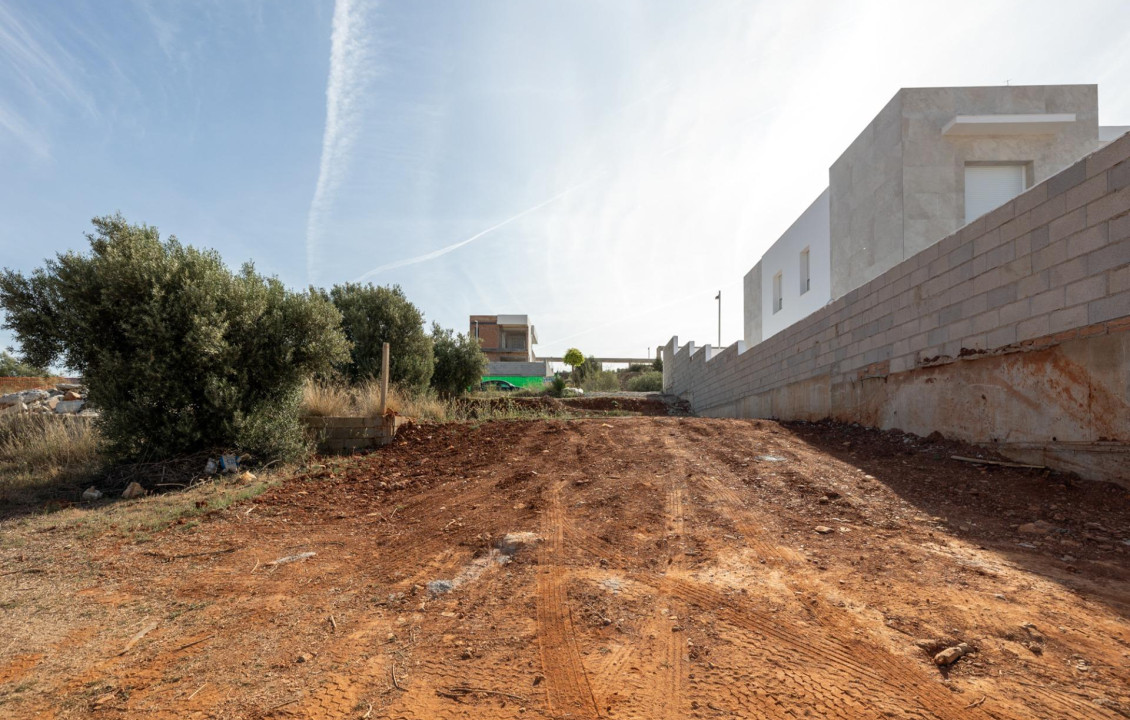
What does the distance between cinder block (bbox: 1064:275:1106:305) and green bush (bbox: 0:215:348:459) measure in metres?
7.75

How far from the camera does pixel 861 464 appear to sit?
17.8 feet

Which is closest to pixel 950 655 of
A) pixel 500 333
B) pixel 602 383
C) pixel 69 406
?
pixel 69 406

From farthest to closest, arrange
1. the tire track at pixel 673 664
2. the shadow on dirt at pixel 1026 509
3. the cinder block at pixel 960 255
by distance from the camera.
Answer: the cinder block at pixel 960 255, the shadow on dirt at pixel 1026 509, the tire track at pixel 673 664

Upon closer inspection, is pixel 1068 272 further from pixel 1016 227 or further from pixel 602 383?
pixel 602 383

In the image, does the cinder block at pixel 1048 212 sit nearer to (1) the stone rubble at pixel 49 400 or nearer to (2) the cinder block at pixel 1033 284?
(2) the cinder block at pixel 1033 284

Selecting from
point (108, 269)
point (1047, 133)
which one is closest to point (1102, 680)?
point (108, 269)

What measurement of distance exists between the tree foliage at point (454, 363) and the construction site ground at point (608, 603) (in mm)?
11736

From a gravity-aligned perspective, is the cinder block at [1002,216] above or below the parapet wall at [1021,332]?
above

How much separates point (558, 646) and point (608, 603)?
46 cm

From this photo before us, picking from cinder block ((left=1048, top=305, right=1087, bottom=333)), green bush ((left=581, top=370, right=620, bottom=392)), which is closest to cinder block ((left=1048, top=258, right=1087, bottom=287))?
cinder block ((left=1048, top=305, right=1087, bottom=333))

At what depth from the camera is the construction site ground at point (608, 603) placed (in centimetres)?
194

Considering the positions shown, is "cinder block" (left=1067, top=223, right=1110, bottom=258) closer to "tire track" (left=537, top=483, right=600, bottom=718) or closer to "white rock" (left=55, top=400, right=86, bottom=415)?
"tire track" (left=537, top=483, right=600, bottom=718)

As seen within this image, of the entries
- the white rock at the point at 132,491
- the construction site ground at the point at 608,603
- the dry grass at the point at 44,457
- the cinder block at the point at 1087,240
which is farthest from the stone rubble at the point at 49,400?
the cinder block at the point at 1087,240

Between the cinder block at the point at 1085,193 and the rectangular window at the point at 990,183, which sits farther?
the rectangular window at the point at 990,183
